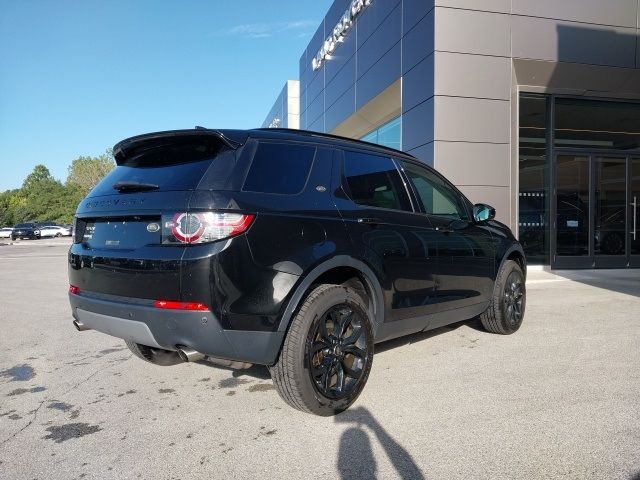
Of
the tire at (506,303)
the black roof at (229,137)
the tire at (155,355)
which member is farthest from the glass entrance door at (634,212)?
the tire at (155,355)

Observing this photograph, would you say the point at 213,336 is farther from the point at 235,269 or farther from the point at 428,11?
the point at 428,11

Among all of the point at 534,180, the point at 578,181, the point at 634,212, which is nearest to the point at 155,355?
the point at 534,180

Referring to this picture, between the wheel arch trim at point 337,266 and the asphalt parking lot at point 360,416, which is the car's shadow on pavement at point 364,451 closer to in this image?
the asphalt parking lot at point 360,416

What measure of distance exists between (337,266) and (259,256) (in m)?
0.59

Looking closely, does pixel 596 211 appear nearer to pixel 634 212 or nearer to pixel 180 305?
pixel 634 212

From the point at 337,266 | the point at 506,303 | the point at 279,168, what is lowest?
the point at 506,303

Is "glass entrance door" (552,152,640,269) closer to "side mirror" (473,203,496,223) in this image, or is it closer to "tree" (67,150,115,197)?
"side mirror" (473,203,496,223)

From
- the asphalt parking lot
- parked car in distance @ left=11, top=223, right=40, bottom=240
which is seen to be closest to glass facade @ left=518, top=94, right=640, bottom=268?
the asphalt parking lot

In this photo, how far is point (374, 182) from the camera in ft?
12.6

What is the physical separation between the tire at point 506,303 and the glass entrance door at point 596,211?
22.7 feet

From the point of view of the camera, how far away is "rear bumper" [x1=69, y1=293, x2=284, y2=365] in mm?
2764

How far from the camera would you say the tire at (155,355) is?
4004 mm

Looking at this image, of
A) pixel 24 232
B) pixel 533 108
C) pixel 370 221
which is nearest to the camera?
pixel 370 221

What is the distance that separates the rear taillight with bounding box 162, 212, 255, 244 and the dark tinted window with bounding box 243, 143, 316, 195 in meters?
0.23
